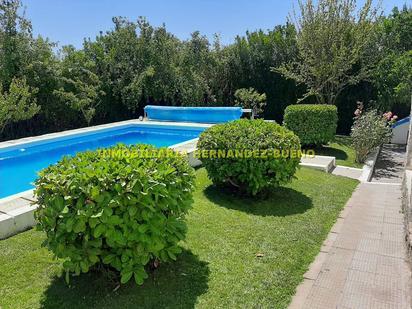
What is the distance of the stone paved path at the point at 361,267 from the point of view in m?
3.38

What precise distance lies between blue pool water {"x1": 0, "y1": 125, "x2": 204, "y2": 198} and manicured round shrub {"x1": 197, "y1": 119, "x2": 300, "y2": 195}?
3.54 m

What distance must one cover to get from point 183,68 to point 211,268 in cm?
1391

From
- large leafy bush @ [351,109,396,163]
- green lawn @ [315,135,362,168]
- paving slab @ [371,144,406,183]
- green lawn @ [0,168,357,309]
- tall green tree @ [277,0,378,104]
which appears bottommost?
paving slab @ [371,144,406,183]

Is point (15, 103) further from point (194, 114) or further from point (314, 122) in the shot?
point (314, 122)

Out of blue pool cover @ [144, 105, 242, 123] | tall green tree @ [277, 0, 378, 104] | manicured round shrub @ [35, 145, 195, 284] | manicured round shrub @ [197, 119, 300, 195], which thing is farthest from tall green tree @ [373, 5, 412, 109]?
manicured round shrub @ [35, 145, 195, 284]

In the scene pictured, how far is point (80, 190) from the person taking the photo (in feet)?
9.78

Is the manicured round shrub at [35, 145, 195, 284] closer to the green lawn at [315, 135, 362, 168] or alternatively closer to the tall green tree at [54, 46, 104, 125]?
the green lawn at [315, 135, 362, 168]

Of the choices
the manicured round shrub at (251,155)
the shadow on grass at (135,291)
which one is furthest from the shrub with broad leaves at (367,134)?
the shadow on grass at (135,291)

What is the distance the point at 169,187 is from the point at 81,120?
13.3 m

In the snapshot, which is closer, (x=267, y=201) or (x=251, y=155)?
(x=251, y=155)

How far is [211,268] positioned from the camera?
3873 millimetres

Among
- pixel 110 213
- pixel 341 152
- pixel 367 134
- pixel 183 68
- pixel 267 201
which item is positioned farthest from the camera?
pixel 183 68

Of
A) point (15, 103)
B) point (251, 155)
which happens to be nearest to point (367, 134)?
point (251, 155)

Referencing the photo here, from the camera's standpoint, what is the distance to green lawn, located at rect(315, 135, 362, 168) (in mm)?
9766
